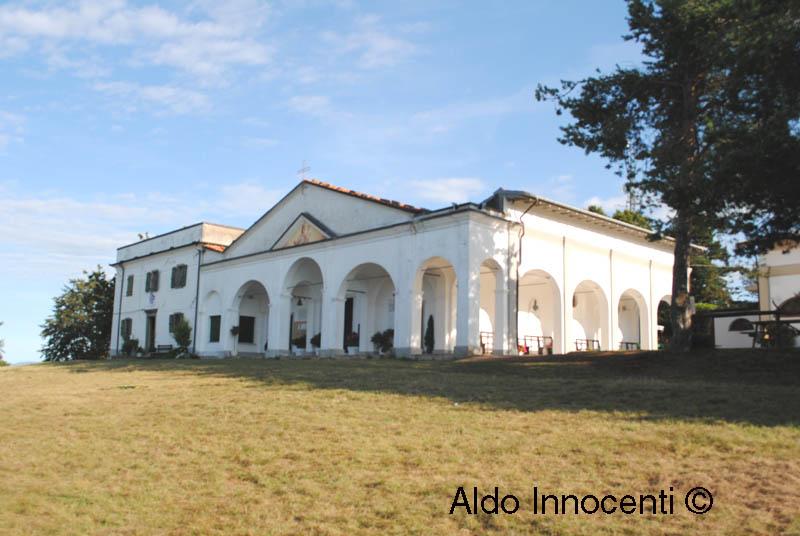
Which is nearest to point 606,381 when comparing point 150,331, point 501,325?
point 501,325

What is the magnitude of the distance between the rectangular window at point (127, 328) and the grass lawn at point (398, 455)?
29117 mm

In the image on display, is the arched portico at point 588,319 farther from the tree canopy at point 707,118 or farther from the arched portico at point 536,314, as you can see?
the tree canopy at point 707,118

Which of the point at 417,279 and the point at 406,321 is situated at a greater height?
the point at 417,279

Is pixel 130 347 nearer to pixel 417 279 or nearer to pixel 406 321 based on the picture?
pixel 406 321

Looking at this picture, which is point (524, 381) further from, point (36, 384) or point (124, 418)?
point (36, 384)

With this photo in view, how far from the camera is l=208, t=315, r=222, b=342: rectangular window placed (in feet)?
114

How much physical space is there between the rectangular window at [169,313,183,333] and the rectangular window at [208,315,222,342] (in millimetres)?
2354

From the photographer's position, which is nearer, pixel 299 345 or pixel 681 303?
pixel 681 303

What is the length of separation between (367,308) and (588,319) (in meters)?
10.4

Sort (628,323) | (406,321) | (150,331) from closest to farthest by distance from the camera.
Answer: (406,321), (628,323), (150,331)

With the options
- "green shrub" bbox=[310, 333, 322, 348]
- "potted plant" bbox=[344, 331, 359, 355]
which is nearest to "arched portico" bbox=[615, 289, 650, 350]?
"potted plant" bbox=[344, 331, 359, 355]

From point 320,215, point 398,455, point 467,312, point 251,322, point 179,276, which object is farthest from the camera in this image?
point 179,276

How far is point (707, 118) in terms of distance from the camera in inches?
600

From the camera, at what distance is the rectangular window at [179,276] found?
3766 cm
